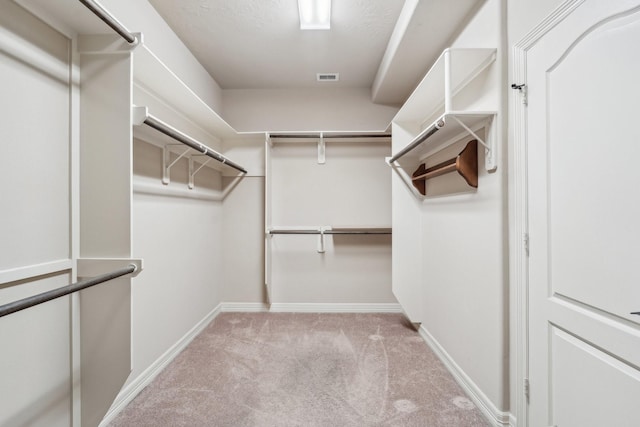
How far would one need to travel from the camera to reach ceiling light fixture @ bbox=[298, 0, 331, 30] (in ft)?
6.32

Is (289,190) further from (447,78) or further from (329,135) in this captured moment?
(447,78)

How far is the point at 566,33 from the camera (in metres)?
1.09

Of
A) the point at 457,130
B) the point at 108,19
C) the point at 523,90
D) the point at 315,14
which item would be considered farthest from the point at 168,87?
the point at 523,90

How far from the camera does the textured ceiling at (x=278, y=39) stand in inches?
77.7

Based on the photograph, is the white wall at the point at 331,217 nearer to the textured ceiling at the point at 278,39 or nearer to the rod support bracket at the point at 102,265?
the textured ceiling at the point at 278,39

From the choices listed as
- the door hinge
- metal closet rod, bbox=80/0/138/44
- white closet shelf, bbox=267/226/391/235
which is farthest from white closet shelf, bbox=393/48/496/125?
metal closet rod, bbox=80/0/138/44

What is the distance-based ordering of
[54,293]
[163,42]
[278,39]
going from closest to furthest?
[54,293]
[163,42]
[278,39]

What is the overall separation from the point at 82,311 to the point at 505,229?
209cm

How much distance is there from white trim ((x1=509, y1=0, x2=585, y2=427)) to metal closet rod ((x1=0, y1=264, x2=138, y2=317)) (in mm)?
1796

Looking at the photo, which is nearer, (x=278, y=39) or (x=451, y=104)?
(x=451, y=104)

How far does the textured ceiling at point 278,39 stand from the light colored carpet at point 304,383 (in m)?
2.59

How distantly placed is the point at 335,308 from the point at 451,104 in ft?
7.91

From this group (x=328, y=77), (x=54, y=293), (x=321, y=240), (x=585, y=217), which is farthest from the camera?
(x=321, y=240)

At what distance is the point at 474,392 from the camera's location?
1.67 meters
